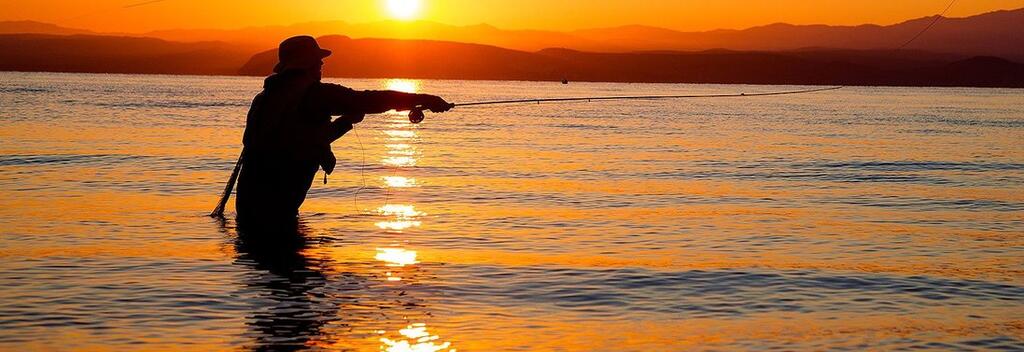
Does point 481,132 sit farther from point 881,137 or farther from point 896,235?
point 896,235

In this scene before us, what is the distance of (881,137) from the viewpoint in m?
46.2

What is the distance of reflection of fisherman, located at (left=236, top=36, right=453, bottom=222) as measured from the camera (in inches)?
556

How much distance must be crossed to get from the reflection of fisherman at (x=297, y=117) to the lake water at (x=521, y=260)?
0.78 m

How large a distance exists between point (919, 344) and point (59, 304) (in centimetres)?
616

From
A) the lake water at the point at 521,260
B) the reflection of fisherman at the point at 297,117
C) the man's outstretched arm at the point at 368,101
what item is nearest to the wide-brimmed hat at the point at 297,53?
the reflection of fisherman at the point at 297,117

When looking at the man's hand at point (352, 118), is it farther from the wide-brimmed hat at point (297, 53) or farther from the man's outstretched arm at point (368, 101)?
the wide-brimmed hat at point (297, 53)

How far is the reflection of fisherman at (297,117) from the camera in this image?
1413 cm

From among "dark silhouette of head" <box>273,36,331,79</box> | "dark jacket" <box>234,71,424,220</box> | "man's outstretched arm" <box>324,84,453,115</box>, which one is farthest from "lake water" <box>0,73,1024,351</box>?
"dark silhouette of head" <box>273,36,331,79</box>

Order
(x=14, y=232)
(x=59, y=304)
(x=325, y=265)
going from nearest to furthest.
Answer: (x=59, y=304)
(x=325, y=265)
(x=14, y=232)

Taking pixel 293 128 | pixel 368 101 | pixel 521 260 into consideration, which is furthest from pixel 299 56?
pixel 521 260

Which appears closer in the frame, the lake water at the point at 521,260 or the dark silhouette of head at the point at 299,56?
the lake water at the point at 521,260

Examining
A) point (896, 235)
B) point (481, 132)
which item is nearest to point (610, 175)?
point (896, 235)

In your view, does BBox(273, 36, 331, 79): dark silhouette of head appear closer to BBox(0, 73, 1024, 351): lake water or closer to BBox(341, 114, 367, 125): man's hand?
BBox(341, 114, 367, 125): man's hand

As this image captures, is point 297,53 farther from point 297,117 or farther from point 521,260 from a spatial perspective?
point 521,260
